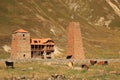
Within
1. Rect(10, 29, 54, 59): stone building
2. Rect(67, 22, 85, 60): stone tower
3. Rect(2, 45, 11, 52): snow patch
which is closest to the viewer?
Rect(67, 22, 85, 60): stone tower

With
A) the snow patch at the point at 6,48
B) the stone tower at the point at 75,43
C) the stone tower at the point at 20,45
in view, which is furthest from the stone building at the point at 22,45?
the snow patch at the point at 6,48

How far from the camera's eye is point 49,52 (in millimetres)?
125875

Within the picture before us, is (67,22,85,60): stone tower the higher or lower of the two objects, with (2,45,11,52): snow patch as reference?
lower

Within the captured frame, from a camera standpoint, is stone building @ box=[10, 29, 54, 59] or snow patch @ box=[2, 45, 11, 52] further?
snow patch @ box=[2, 45, 11, 52]

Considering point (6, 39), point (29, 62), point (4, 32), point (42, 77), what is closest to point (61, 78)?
point (42, 77)

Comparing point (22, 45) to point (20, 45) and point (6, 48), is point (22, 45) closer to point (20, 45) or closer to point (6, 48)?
point (20, 45)

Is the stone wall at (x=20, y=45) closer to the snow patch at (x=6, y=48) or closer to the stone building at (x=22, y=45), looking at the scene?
the stone building at (x=22, y=45)

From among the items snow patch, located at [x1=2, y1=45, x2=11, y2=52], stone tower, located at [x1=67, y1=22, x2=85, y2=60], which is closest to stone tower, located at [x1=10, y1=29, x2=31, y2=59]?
stone tower, located at [x1=67, y1=22, x2=85, y2=60]

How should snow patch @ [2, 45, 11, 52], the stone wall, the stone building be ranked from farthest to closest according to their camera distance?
snow patch @ [2, 45, 11, 52] < the stone building < the stone wall

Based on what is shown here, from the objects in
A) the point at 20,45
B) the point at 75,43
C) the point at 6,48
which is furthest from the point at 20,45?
the point at 6,48

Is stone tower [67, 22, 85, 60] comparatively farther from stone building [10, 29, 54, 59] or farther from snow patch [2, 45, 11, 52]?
snow patch [2, 45, 11, 52]

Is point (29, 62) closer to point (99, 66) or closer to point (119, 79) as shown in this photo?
point (99, 66)

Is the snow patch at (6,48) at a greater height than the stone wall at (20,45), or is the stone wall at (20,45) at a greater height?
the snow patch at (6,48)

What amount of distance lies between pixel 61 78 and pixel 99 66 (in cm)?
2924
